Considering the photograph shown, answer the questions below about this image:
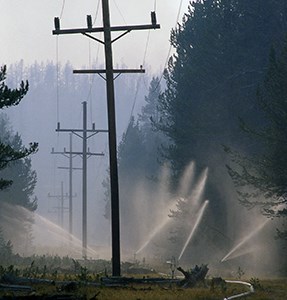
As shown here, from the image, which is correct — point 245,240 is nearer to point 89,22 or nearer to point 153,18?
point 153,18

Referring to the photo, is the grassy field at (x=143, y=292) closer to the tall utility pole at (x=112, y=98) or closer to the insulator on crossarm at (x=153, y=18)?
the tall utility pole at (x=112, y=98)

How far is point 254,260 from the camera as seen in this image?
1508 inches

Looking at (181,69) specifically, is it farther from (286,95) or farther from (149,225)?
(149,225)

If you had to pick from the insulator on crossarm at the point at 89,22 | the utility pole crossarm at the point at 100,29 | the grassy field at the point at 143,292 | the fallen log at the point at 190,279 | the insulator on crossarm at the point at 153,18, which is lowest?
the grassy field at the point at 143,292

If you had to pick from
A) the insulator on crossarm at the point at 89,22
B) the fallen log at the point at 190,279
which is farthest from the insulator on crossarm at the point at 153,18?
the fallen log at the point at 190,279

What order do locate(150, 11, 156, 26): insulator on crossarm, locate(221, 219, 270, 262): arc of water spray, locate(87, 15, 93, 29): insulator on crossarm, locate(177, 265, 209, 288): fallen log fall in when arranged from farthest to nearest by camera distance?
locate(221, 219, 270, 262): arc of water spray < locate(150, 11, 156, 26): insulator on crossarm < locate(87, 15, 93, 29): insulator on crossarm < locate(177, 265, 209, 288): fallen log

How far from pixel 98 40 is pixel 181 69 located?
25.6m

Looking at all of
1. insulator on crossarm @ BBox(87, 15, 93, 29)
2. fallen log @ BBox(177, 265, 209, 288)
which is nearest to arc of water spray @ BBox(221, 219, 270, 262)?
insulator on crossarm @ BBox(87, 15, 93, 29)

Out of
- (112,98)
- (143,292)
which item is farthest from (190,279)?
(112,98)

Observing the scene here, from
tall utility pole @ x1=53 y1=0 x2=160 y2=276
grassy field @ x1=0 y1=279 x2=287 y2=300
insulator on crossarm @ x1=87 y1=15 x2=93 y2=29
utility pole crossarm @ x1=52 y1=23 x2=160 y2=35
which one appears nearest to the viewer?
grassy field @ x1=0 y1=279 x2=287 y2=300

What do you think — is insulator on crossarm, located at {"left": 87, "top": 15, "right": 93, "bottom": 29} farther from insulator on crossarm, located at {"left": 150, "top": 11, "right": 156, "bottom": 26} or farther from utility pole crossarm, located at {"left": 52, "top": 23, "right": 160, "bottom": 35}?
insulator on crossarm, located at {"left": 150, "top": 11, "right": 156, "bottom": 26}

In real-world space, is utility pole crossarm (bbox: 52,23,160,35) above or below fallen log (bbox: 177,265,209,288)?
above

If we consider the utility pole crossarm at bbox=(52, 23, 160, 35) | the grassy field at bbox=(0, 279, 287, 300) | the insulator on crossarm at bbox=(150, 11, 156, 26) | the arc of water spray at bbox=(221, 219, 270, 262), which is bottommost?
the grassy field at bbox=(0, 279, 287, 300)

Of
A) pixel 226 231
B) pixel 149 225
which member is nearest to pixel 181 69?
pixel 226 231
